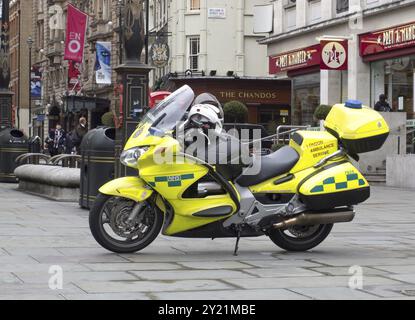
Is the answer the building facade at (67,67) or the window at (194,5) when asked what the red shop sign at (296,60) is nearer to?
the window at (194,5)

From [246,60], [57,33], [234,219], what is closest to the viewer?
[234,219]

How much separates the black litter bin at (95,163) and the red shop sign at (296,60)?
17.1m

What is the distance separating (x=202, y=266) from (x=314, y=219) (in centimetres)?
134

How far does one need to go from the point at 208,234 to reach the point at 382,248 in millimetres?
2135

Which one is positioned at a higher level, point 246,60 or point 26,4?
point 26,4

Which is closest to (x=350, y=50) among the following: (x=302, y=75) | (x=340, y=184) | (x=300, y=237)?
(x=302, y=75)

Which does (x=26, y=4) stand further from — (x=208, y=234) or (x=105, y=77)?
(x=208, y=234)

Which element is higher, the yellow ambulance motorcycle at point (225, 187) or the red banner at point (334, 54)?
the red banner at point (334, 54)

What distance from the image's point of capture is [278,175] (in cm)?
854

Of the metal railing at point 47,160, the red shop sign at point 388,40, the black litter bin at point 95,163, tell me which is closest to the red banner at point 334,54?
the red shop sign at point 388,40

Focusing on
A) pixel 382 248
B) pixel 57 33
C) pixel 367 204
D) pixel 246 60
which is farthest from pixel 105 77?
pixel 382 248

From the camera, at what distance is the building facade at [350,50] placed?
83.4 feet

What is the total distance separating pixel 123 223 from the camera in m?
8.28

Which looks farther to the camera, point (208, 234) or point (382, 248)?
point (382, 248)
